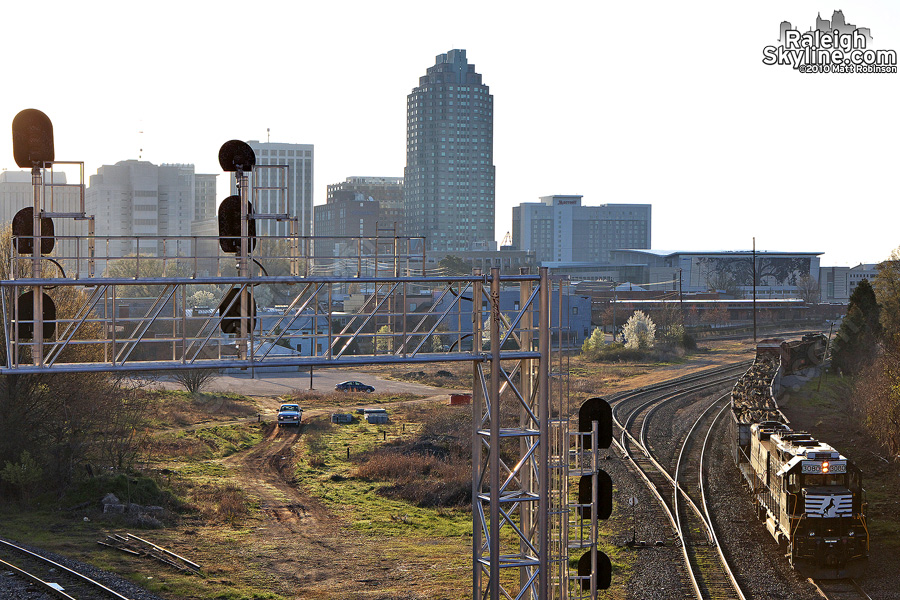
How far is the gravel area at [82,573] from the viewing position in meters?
16.5

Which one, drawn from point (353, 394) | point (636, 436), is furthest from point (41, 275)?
point (353, 394)

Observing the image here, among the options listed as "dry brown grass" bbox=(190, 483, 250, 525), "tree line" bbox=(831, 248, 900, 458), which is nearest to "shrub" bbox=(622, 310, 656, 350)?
"tree line" bbox=(831, 248, 900, 458)

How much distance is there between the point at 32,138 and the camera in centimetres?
1500

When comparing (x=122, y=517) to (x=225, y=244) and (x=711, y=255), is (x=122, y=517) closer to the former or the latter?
(x=225, y=244)

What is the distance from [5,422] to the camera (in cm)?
2608

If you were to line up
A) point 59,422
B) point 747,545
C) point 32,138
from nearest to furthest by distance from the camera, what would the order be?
point 32,138, point 747,545, point 59,422

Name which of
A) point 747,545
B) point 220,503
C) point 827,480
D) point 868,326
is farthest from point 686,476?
point 868,326

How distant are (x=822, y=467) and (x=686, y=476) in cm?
946

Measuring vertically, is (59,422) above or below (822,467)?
below

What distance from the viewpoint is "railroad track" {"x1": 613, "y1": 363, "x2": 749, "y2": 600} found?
1814cm

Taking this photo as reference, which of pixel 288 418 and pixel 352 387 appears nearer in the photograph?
pixel 288 418

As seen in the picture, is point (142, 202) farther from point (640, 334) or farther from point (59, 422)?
point (59, 422)

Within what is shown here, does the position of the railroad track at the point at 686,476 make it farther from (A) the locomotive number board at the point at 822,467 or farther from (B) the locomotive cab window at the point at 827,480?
(A) the locomotive number board at the point at 822,467

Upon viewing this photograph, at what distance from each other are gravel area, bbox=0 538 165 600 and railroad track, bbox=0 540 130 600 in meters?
0.16
